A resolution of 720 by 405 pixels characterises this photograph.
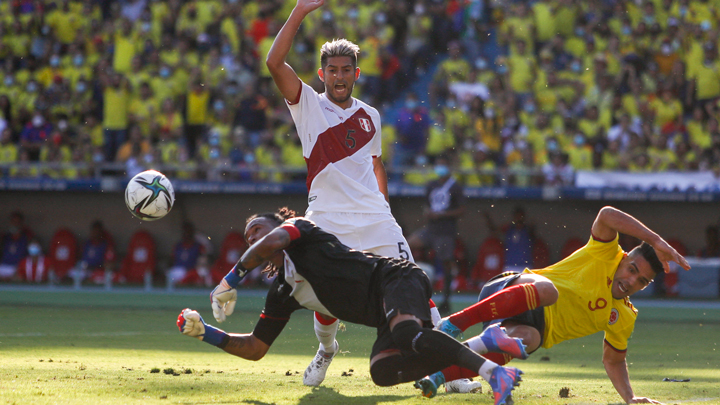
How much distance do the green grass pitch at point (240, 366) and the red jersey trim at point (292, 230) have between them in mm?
955

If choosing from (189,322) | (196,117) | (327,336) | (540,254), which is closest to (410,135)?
(540,254)

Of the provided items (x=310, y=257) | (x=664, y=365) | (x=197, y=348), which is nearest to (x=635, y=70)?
(x=664, y=365)

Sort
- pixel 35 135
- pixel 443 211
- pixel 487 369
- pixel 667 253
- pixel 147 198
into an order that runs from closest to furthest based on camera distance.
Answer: pixel 487 369
pixel 667 253
pixel 147 198
pixel 443 211
pixel 35 135

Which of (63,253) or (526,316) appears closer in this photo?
(526,316)

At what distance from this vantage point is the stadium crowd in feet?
48.2

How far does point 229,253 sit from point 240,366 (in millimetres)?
9252

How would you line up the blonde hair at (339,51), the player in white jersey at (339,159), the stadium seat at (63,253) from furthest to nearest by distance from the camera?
the stadium seat at (63,253) < the blonde hair at (339,51) < the player in white jersey at (339,159)

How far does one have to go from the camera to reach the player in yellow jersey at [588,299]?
15.9 ft

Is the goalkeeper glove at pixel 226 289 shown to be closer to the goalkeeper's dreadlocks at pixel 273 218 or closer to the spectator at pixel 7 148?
the goalkeeper's dreadlocks at pixel 273 218

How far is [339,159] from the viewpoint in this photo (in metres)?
5.53

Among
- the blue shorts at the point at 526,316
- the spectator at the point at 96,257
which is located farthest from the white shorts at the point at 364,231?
the spectator at the point at 96,257

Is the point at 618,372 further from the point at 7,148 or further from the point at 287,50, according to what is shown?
the point at 7,148

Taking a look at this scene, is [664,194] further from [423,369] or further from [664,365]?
[423,369]

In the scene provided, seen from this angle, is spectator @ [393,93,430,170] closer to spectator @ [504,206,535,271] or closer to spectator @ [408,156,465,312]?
spectator @ [504,206,535,271]
